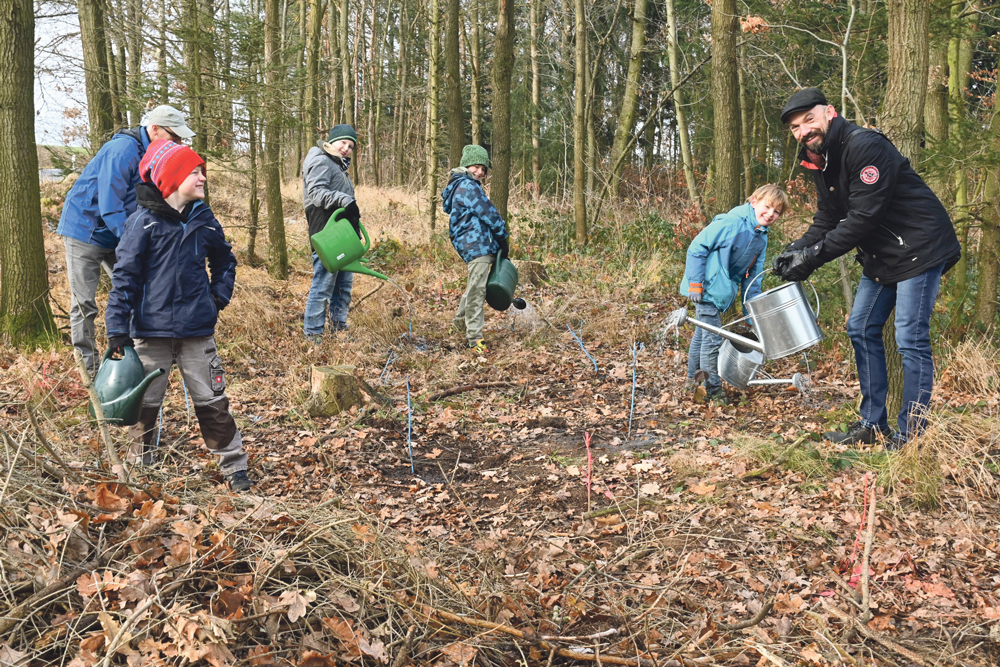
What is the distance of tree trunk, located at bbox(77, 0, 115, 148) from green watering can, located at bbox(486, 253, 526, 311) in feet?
15.8

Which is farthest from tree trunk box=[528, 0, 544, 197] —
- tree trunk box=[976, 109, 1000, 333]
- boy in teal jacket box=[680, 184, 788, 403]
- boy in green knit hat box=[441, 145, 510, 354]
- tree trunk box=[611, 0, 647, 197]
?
boy in teal jacket box=[680, 184, 788, 403]

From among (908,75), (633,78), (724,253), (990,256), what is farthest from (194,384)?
(633,78)

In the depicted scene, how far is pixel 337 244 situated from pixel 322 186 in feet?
2.17

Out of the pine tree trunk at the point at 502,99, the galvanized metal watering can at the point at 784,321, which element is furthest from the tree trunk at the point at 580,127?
the galvanized metal watering can at the point at 784,321

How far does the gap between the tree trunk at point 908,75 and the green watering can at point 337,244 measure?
3.94 meters

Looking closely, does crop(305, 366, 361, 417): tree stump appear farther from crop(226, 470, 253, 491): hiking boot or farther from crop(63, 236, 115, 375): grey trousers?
crop(63, 236, 115, 375): grey trousers

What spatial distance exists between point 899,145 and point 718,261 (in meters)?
1.39

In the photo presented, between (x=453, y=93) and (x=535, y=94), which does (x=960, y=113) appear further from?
(x=535, y=94)

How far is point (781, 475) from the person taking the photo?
13.7 ft

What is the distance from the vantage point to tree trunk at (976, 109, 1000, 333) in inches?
236

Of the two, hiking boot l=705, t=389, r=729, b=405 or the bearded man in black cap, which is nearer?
the bearded man in black cap

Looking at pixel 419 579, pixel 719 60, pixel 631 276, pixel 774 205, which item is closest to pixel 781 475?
pixel 774 205

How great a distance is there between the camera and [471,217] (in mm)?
6902

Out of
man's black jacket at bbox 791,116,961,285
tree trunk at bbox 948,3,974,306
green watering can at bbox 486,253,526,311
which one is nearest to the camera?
man's black jacket at bbox 791,116,961,285
